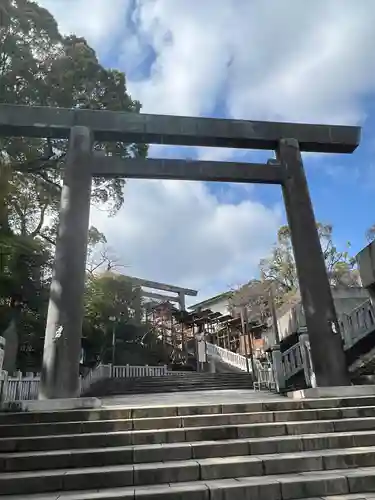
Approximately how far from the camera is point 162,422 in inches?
178

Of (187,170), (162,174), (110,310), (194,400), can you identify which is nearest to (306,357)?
(194,400)

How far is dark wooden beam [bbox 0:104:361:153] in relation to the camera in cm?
742

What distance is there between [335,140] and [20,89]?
10.0 metres

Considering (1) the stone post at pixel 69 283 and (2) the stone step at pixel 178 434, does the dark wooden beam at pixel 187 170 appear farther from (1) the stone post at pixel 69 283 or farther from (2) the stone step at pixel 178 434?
(2) the stone step at pixel 178 434

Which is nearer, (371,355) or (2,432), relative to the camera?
(2,432)

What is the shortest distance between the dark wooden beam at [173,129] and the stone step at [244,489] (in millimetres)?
6370

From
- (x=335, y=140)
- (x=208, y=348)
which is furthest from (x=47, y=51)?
(x=208, y=348)

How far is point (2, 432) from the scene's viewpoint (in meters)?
4.28

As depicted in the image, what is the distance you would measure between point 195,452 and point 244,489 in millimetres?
858

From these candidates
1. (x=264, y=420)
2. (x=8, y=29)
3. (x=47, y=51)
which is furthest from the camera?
(x=47, y=51)

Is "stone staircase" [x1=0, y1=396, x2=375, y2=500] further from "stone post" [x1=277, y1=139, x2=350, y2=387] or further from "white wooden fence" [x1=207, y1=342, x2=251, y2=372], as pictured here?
"white wooden fence" [x1=207, y1=342, x2=251, y2=372]

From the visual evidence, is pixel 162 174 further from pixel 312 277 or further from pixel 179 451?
pixel 179 451

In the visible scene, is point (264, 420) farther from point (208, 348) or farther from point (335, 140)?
point (208, 348)

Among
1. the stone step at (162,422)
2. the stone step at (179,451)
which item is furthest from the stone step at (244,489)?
the stone step at (162,422)
